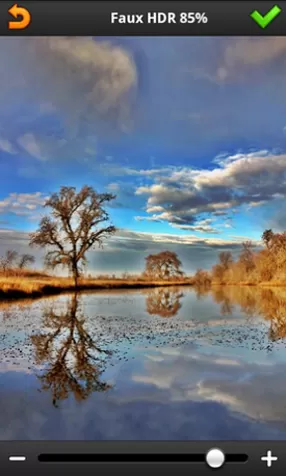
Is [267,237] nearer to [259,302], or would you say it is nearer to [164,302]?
[259,302]

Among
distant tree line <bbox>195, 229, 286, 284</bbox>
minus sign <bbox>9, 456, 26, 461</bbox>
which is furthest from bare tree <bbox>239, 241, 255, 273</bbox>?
minus sign <bbox>9, 456, 26, 461</bbox>

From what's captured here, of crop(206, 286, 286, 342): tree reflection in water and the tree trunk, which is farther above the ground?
the tree trunk

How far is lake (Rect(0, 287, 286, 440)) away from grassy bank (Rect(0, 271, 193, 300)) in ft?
0.15

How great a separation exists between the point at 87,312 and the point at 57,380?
1.16 feet

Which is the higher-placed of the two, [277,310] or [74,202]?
[74,202]

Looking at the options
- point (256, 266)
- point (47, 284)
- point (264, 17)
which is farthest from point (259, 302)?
point (264, 17)

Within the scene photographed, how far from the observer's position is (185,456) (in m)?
1.81

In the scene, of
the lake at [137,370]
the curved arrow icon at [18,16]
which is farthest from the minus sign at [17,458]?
the curved arrow icon at [18,16]

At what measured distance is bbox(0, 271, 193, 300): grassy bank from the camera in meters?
2.22

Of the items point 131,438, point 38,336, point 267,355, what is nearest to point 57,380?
point 38,336

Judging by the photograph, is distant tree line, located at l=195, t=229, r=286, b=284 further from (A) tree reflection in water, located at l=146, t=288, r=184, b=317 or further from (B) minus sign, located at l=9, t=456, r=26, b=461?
(B) minus sign, located at l=9, t=456, r=26, b=461

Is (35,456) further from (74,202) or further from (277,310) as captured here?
(277,310)

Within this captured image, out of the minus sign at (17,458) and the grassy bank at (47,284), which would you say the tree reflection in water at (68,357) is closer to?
the grassy bank at (47,284)

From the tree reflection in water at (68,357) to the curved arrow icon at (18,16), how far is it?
4.51ft
